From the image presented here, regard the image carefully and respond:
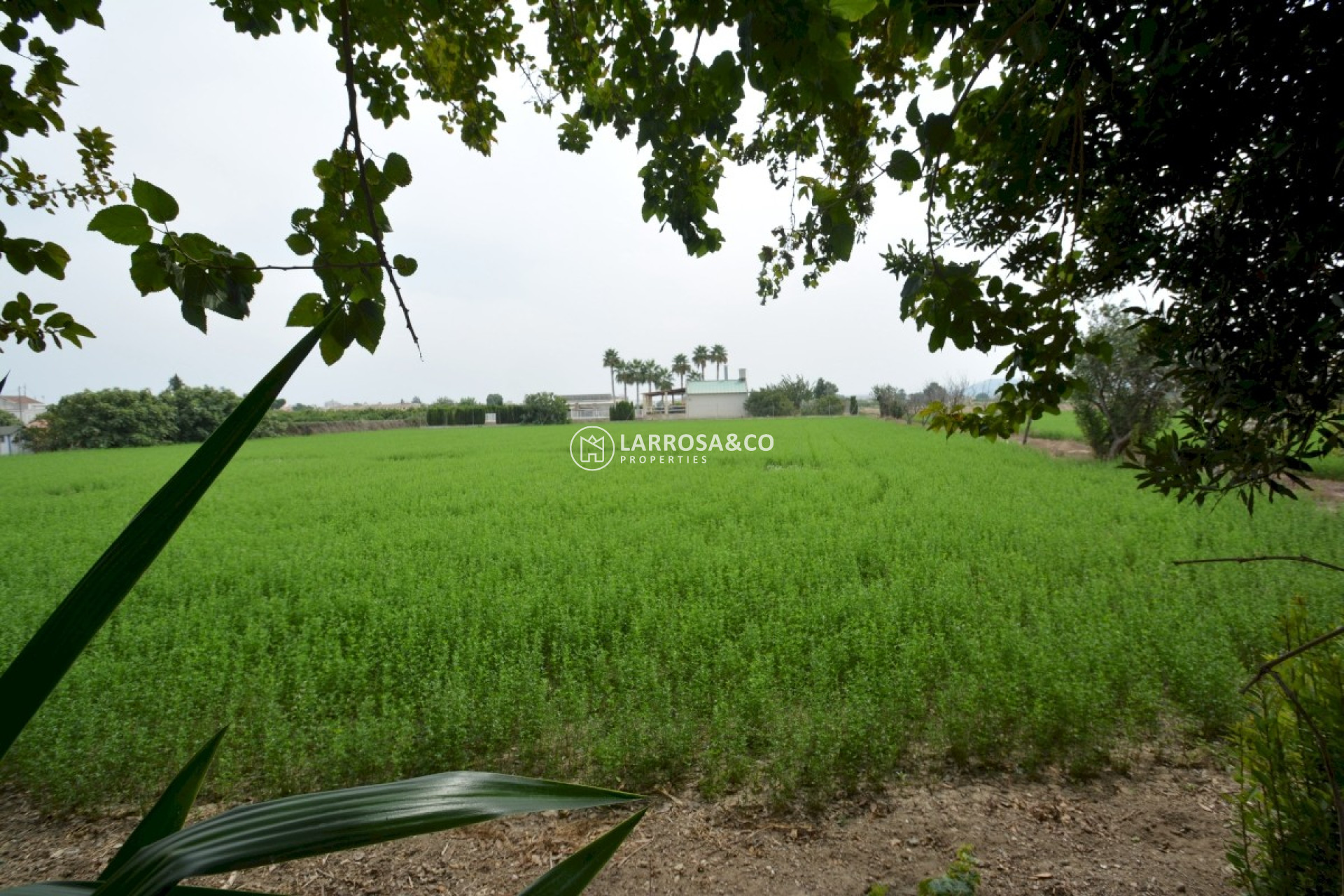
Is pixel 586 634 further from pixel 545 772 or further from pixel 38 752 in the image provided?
pixel 38 752

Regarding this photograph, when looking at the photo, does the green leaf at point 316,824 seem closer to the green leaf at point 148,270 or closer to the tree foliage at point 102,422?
the green leaf at point 148,270

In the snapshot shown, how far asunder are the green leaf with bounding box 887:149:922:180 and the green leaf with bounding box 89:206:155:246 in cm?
117

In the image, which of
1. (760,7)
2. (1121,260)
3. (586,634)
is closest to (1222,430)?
(1121,260)

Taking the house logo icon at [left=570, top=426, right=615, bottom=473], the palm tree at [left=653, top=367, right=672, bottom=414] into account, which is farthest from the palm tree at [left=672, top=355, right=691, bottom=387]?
the house logo icon at [left=570, top=426, right=615, bottom=473]

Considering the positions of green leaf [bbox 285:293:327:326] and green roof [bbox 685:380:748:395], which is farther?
green roof [bbox 685:380:748:395]

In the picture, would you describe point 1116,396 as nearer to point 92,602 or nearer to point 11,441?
point 92,602

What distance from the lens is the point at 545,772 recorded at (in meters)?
2.73

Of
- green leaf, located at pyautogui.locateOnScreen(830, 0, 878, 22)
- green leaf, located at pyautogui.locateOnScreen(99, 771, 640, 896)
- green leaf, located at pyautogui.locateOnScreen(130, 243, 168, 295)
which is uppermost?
green leaf, located at pyautogui.locateOnScreen(830, 0, 878, 22)

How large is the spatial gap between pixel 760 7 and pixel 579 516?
24.7ft

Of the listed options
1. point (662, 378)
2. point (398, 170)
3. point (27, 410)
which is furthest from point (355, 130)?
point (662, 378)

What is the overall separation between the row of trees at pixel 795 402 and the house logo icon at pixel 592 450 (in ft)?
85.5

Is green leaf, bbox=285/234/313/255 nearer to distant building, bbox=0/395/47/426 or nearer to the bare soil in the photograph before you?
the bare soil

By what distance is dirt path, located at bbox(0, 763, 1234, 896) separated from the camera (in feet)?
6.63

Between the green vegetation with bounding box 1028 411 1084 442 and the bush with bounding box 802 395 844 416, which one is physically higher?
the bush with bounding box 802 395 844 416
